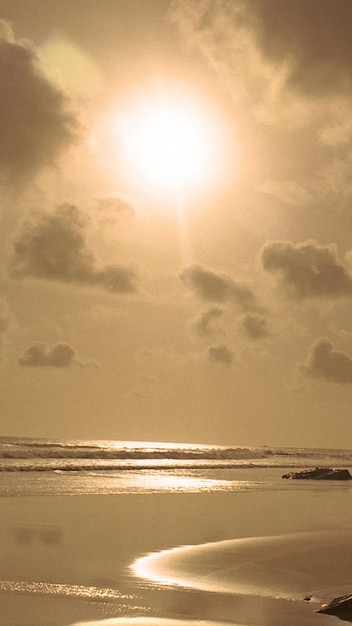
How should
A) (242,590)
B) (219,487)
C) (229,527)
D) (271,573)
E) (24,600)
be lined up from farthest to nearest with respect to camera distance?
(219,487), (229,527), (271,573), (242,590), (24,600)

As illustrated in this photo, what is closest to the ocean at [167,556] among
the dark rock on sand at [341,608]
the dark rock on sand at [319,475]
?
the dark rock on sand at [341,608]

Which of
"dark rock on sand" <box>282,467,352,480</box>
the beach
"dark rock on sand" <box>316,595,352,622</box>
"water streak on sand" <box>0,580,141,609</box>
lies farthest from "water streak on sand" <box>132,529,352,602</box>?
"dark rock on sand" <box>282,467,352,480</box>

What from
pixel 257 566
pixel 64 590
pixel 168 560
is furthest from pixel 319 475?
pixel 64 590

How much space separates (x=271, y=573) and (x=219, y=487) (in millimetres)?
26849

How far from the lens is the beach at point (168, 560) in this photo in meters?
14.2

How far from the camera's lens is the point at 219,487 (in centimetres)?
4594

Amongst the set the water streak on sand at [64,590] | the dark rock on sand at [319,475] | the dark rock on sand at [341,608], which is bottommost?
the dark rock on sand at [341,608]

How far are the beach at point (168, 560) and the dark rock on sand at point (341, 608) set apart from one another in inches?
10.0

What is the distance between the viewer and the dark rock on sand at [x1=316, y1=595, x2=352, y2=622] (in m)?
14.1

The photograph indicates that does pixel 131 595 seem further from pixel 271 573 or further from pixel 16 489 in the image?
pixel 16 489

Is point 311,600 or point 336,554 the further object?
point 336,554

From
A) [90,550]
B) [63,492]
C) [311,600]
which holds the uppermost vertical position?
[63,492]

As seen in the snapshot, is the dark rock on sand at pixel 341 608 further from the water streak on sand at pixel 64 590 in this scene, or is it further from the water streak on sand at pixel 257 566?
the water streak on sand at pixel 64 590

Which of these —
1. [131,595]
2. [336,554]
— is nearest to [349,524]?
[336,554]
